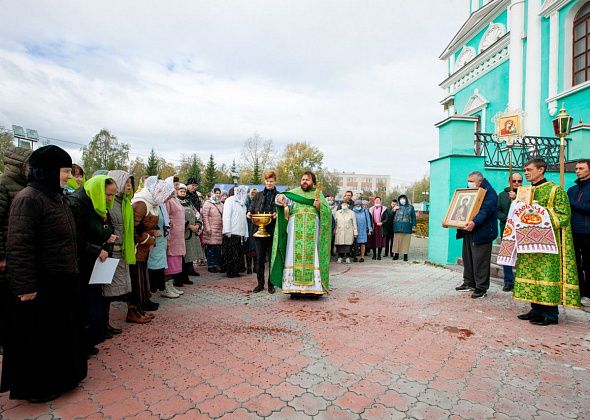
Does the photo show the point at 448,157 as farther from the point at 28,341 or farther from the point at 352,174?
the point at 352,174

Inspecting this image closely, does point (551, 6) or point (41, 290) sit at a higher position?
point (551, 6)

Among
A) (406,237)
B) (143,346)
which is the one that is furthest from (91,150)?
(143,346)

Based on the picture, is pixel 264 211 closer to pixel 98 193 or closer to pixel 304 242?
pixel 304 242

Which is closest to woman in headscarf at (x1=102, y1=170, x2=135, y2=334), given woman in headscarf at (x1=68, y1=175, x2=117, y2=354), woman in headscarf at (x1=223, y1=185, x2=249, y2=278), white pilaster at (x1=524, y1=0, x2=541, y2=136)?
woman in headscarf at (x1=68, y1=175, x2=117, y2=354)

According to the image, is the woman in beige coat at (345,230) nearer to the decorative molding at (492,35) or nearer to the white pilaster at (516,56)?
the white pilaster at (516,56)

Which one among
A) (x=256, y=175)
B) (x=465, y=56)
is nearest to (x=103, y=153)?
(x=256, y=175)

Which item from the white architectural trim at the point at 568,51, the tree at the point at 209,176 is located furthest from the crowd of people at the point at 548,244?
the tree at the point at 209,176

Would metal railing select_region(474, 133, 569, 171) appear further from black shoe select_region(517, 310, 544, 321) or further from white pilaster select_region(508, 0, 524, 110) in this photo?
black shoe select_region(517, 310, 544, 321)

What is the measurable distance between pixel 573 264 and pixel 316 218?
11.1 ft

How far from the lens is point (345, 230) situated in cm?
961

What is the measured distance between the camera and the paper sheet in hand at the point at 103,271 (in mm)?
3285

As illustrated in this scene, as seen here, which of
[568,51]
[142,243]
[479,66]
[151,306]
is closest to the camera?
[142,243]

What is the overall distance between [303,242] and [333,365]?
8.48 ft

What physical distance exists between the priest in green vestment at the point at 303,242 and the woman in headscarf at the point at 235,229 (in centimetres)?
173
